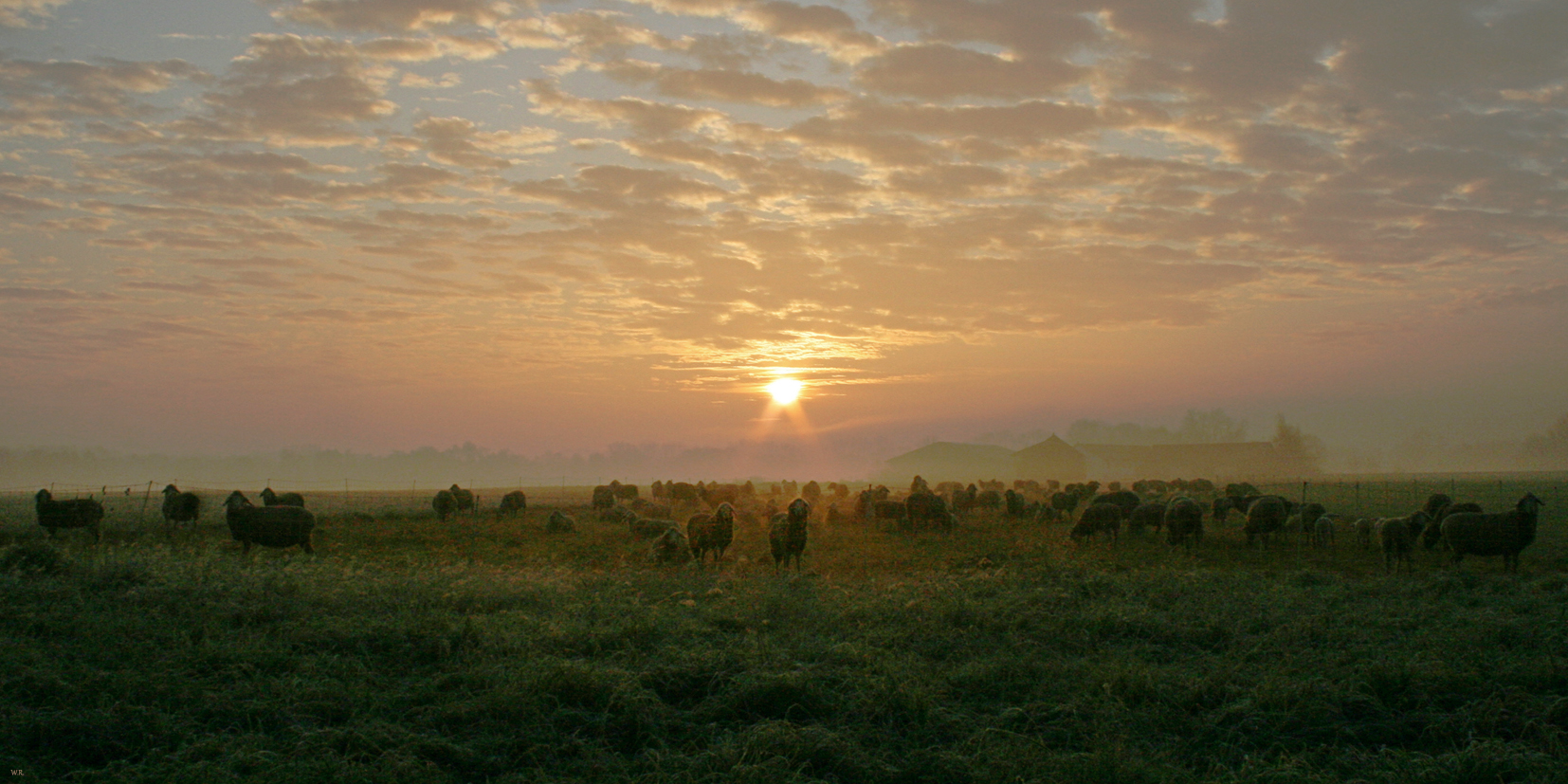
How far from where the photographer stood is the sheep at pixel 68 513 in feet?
82.5

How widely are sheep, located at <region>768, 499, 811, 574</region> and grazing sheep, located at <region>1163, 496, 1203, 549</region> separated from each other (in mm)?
13566

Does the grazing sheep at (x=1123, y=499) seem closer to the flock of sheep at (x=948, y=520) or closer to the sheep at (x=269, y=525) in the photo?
the flock of sheep at (x=948, y=520)

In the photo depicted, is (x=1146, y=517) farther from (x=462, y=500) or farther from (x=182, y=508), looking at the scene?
(x=182, y=508)

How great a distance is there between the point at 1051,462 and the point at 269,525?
159869 mm

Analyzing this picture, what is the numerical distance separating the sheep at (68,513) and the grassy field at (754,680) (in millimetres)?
13996

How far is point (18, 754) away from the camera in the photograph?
708cm

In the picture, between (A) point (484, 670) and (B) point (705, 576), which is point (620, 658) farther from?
(B) point (705, 576)

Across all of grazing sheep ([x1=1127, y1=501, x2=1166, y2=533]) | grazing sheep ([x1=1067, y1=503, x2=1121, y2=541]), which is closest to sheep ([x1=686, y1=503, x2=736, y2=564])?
grazing sheep ([x1=1067, y1=503, x2=1121, y2=541])

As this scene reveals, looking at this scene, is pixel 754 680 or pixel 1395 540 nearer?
pixel 754 680

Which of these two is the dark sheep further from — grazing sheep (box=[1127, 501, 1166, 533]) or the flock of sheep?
grazing sheep (box=[1127, 501, 1166, 533])

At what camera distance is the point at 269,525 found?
2219 cm

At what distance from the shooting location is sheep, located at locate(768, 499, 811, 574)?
19.8 meters

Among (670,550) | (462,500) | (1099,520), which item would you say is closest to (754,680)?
(670,550)

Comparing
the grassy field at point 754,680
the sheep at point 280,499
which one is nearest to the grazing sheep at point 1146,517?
the grassy field at point 754,680
